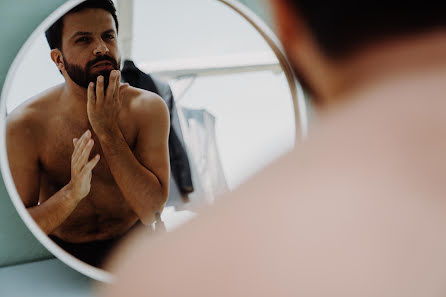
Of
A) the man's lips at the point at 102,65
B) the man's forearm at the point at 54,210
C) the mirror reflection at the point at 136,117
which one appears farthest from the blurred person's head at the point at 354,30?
the man's forearm at the point at 54,210

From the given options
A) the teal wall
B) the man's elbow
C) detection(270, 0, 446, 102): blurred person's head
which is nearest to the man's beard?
the teal wall

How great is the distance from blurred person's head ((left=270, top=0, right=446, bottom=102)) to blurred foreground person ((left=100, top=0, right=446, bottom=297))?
0.15ft

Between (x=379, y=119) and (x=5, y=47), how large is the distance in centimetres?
65

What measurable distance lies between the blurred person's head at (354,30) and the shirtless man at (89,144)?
0.33 metres

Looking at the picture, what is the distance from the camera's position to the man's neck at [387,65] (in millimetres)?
361

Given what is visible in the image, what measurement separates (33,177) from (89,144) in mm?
114

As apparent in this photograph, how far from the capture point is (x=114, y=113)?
65 cm

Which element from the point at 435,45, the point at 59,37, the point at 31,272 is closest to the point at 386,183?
the point at 435,45

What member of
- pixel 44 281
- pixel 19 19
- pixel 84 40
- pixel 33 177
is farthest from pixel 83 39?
pixel 44 281

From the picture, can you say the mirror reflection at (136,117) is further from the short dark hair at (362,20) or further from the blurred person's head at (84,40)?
the short dark hair at (362,20)

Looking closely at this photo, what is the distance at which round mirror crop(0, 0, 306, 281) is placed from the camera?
64 cm

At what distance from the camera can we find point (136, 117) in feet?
2.15

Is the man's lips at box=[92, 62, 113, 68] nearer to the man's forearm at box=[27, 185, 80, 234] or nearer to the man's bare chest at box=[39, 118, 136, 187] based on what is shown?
the man's bare chest at box=[39, 118, 136, 187]

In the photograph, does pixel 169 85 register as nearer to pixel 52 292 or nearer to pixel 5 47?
pixel 5 47
